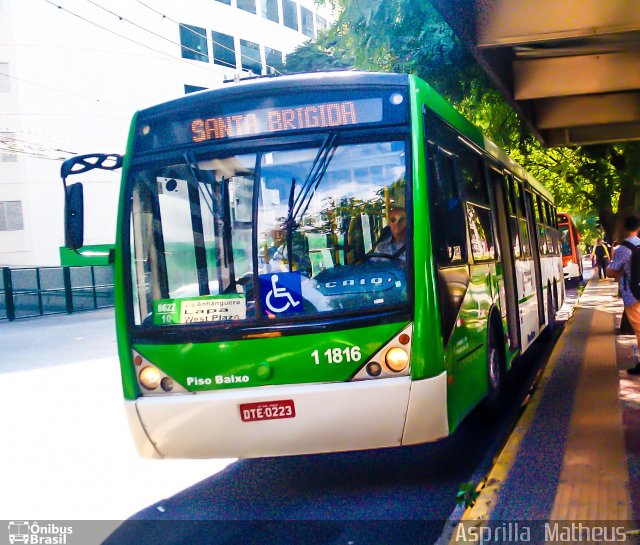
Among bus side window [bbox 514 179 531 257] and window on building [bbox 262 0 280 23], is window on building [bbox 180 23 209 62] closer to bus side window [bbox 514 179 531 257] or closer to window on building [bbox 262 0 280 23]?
window on building [bbox 262 0 280 23]

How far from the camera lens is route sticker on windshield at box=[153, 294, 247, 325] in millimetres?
5898

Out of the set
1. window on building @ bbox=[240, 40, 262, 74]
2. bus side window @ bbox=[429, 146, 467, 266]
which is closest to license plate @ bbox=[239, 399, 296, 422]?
bus side window @ bbox=[429, 146, 467, 266]

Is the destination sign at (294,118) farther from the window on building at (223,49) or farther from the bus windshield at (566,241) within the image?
the window on building at (223,49)

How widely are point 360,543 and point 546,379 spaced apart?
5141 mm

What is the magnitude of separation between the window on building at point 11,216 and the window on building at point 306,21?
22.6 metres

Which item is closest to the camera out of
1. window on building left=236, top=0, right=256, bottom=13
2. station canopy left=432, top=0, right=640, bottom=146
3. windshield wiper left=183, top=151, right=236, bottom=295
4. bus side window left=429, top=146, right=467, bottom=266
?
windshield wiper left=183, top=151, right=236, bottom=295

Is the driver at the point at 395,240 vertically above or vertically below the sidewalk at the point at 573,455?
above

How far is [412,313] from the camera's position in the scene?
5.77 meters

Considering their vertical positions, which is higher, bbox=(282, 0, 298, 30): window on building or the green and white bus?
bbox=(282, 0, 298, 30): window on building

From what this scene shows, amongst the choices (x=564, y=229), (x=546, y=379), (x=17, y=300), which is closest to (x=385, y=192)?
(x=546, y=379)

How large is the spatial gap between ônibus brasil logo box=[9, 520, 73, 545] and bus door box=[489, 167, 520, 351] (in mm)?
4948

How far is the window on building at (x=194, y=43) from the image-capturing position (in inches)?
1745

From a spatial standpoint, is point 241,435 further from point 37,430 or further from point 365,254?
point 37,430

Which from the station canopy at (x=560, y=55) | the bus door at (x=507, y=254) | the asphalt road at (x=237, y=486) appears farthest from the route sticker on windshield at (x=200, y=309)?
the bus door at (x=507, y=254)
